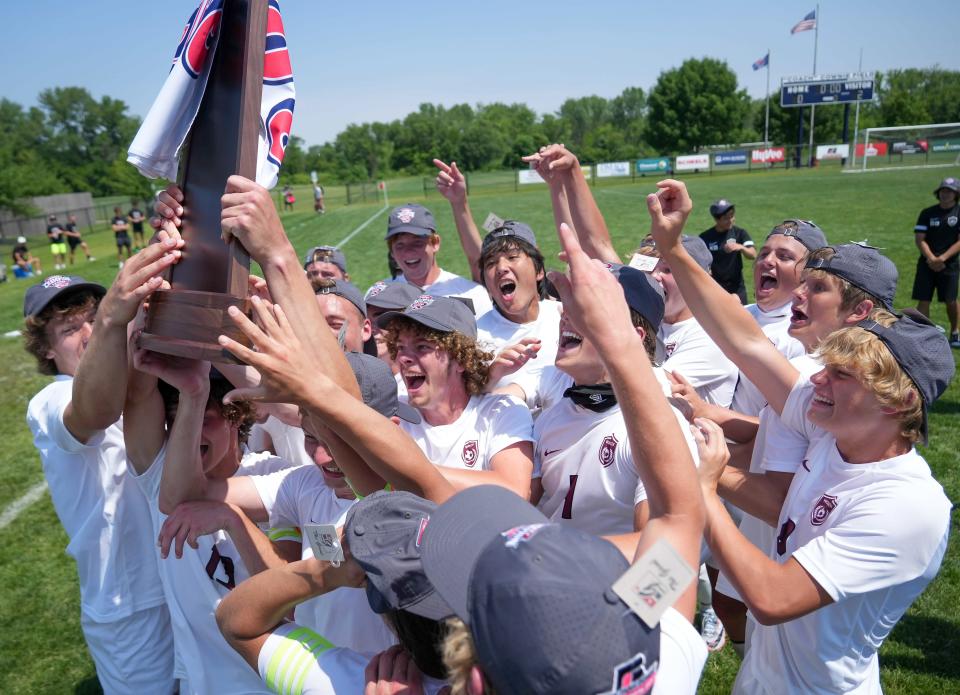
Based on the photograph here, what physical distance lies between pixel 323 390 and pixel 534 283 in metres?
3.15

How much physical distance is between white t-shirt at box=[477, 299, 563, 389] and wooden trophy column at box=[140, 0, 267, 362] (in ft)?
7.86

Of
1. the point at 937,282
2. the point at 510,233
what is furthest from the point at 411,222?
the point at 937,282

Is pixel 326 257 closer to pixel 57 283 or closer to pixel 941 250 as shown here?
pixel 57 283

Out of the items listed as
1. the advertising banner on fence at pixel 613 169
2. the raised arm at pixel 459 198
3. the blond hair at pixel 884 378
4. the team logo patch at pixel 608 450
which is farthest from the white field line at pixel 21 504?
the advertising banner on fence at pixel 613 169

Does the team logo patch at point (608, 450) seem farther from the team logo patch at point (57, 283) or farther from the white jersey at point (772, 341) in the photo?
the team logo patch at point (57, 283)

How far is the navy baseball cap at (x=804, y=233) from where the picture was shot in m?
4.77

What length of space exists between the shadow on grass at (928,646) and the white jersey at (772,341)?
183 cm

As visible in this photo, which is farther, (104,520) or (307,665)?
A: (104,520)

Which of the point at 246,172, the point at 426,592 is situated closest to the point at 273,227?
the point at 246,172

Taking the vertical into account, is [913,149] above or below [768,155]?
below

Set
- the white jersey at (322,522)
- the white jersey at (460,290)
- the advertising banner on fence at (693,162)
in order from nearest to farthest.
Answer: the white jersey at (322,522), the white jersey at (460,290), the advertising banner on fence at (693,162)

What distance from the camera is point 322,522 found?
2613mm

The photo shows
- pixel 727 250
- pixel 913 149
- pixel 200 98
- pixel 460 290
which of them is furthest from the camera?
pixel 913 149

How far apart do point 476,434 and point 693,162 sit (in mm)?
51504
